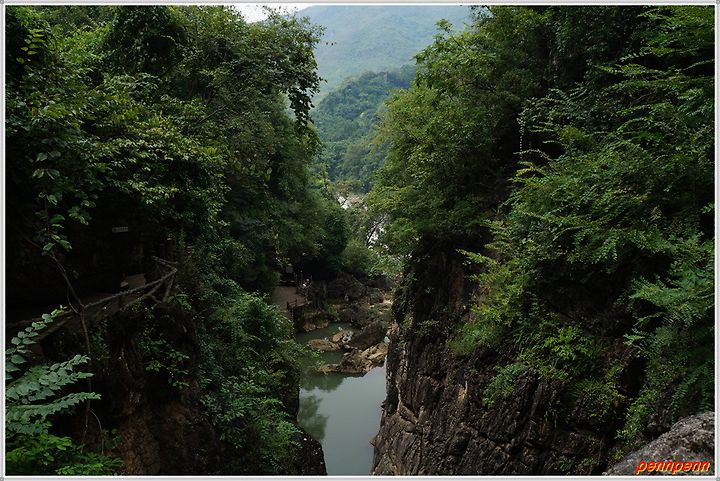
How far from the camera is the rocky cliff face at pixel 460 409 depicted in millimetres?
5477

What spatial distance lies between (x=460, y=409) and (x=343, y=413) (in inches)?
466

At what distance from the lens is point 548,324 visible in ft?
19.9

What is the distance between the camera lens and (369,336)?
82.5 feet

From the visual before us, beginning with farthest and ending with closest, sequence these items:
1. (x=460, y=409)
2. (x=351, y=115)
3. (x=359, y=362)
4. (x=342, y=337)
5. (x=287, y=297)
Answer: (x=351, y=115) → (x=287, y=297) → (x=342, y=337) → (x=359, y=362) → (x=460, y=409)

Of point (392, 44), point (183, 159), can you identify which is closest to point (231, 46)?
point (183, 159)

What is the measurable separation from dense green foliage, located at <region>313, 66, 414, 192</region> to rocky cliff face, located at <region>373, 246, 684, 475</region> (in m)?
43.8

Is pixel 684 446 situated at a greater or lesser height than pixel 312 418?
greater

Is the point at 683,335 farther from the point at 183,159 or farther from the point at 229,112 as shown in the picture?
the point at 229,112

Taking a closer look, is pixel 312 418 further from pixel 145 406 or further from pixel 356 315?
pixel 145 406

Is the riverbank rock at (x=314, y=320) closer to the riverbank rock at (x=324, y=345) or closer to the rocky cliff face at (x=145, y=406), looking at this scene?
the riverbank rock at (x=324, y=345)

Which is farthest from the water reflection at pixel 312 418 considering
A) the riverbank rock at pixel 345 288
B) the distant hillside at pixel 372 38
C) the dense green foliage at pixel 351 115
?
the distant hillside at pixel 372 38

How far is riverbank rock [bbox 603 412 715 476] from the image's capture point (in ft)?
10.4

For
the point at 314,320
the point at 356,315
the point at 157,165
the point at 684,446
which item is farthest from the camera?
the point at 356,315

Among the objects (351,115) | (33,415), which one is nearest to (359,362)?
(33,415)
